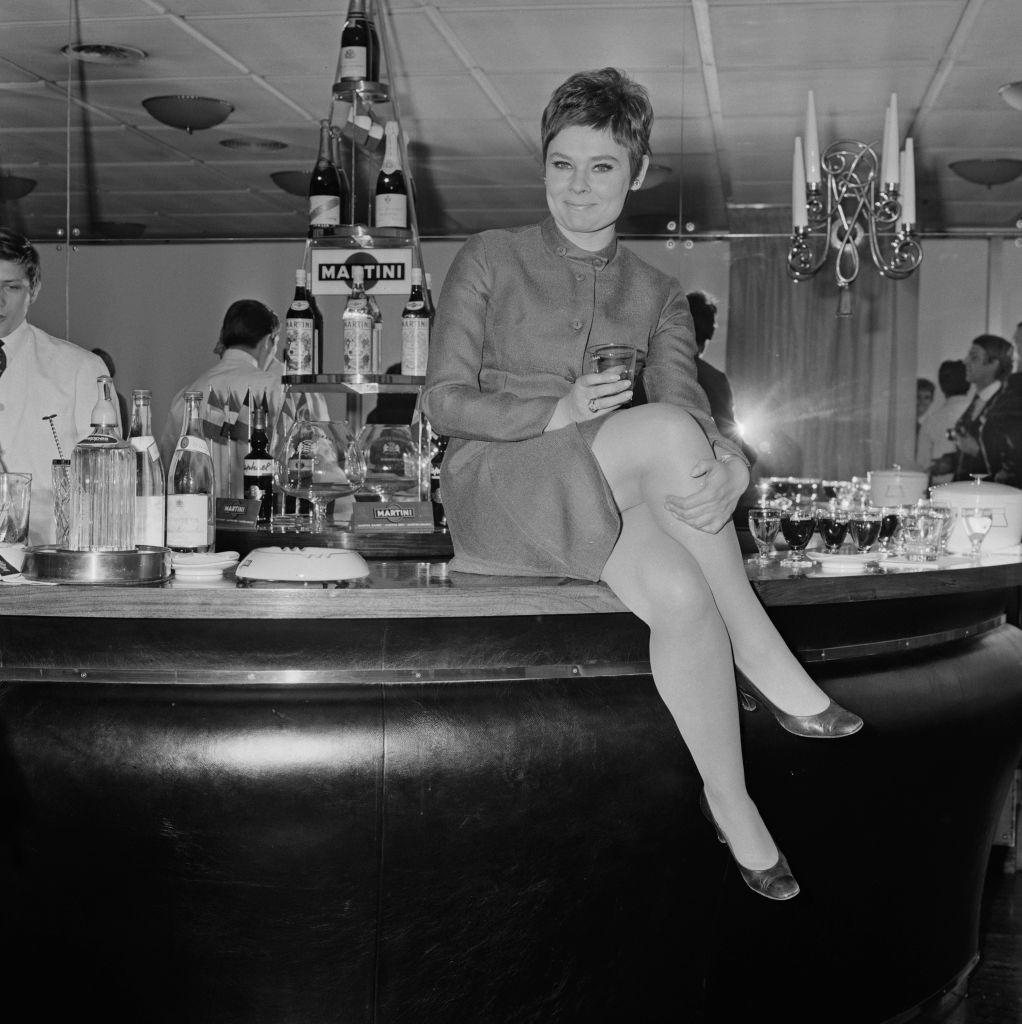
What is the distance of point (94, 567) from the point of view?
179cm

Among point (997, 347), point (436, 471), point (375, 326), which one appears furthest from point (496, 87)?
point (997, 347)

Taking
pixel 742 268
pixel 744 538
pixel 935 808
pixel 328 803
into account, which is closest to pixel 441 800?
pixel 328 803

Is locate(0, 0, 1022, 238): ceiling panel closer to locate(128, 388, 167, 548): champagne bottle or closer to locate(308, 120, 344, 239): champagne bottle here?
locate(308, 120, 344, 239): champagne bottle

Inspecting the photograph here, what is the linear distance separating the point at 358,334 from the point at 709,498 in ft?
5.88

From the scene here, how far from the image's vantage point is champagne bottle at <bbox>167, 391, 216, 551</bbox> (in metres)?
2.05

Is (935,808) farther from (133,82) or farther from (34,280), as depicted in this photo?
(133,82)

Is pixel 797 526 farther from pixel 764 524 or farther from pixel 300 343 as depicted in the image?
pixel 300 343

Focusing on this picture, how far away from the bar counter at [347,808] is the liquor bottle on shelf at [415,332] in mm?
1594

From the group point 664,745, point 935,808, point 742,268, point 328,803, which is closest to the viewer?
point 328,803

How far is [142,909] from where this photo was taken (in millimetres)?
1744

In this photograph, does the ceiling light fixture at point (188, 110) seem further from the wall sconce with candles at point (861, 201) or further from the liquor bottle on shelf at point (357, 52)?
the wall sconce with candles at point (861, 201)

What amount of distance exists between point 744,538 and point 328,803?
1.59 meters

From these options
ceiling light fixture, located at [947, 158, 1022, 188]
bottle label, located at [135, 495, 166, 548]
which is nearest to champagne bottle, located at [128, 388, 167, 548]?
bottle label, located at [135, 495, 166, 548]

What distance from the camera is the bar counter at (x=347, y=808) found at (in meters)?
1.74
